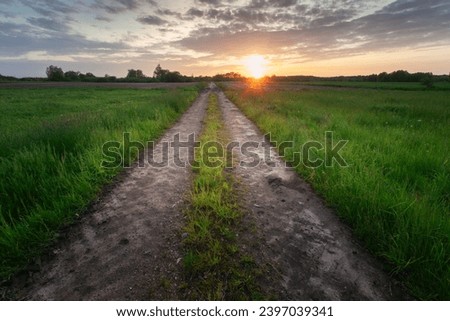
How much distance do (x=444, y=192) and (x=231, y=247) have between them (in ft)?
13.2

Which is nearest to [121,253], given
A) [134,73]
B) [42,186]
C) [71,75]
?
[42,186]

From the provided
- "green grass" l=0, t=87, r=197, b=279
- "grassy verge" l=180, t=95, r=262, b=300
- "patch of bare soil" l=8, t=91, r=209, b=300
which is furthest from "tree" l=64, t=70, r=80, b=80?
"grassy verge" l=180, t=95, r=262, b=300

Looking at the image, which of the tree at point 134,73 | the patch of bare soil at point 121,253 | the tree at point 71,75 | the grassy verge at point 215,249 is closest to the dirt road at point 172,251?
the patch of bare soil at point 121,253

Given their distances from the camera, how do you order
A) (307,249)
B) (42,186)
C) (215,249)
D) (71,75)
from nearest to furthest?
1. (215,249)
2. (307,249)
3. (42,186)
4. (71,75)

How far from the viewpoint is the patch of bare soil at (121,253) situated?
237 cm

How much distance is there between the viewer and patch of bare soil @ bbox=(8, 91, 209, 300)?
7.79ft

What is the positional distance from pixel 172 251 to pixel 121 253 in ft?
2.04

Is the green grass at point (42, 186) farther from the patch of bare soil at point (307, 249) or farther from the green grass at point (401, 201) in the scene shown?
the green grass at point (401, 201)

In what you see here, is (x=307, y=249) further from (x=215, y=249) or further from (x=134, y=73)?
(x=134, y=73)

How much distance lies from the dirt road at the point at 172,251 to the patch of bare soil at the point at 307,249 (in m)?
0.01

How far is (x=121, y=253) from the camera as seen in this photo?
2887 millimetres

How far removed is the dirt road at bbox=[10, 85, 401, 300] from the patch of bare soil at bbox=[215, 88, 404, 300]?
0.03 feet

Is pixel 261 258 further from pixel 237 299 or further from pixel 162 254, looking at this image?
pixel 162 254

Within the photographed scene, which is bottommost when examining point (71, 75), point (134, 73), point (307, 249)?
point (307, 249)
